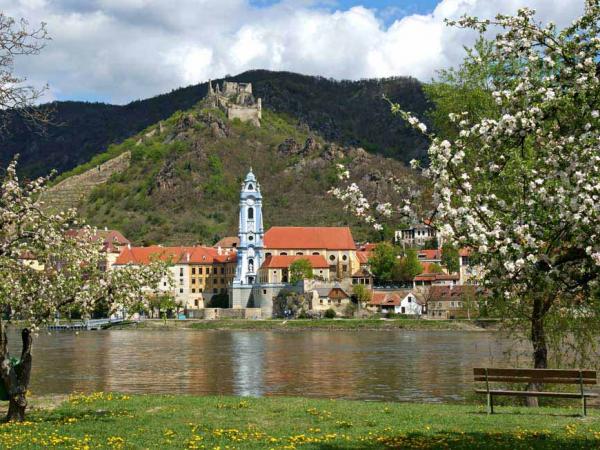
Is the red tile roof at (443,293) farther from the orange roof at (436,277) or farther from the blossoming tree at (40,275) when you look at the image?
the blossoming tree at (40,275)

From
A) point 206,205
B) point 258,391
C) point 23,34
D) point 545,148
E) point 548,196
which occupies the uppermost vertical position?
point 206,205

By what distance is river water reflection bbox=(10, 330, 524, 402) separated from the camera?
3347 cm

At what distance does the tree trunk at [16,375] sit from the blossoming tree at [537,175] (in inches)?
351

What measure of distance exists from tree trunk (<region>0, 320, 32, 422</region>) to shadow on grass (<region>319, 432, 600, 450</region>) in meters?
6.99

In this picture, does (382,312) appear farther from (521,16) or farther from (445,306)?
(521,16)

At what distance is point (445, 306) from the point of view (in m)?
109

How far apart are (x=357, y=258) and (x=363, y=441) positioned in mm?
118247

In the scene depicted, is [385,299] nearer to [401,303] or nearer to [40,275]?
[401,303]

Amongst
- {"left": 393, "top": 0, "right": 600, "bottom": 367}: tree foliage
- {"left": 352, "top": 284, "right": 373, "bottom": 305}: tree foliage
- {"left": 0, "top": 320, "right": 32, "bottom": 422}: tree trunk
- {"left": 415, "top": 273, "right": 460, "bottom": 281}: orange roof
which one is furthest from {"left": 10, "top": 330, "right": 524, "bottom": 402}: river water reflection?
{"left": 415, "top": 273, "right": 460, "bottom": 281}: orange roof

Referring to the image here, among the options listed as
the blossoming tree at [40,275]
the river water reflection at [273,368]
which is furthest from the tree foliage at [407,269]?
Answer: the blossoming tree at [40,275]

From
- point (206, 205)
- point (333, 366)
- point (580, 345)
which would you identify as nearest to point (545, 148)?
point (580, 345)

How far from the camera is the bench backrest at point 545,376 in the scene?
18.2m

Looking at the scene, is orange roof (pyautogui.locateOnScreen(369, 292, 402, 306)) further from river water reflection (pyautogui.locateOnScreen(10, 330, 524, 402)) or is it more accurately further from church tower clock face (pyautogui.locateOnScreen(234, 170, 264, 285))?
river water reflection (pyautogui.locateOnScreen(10, 330, 524, 402))

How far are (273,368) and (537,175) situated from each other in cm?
3471
